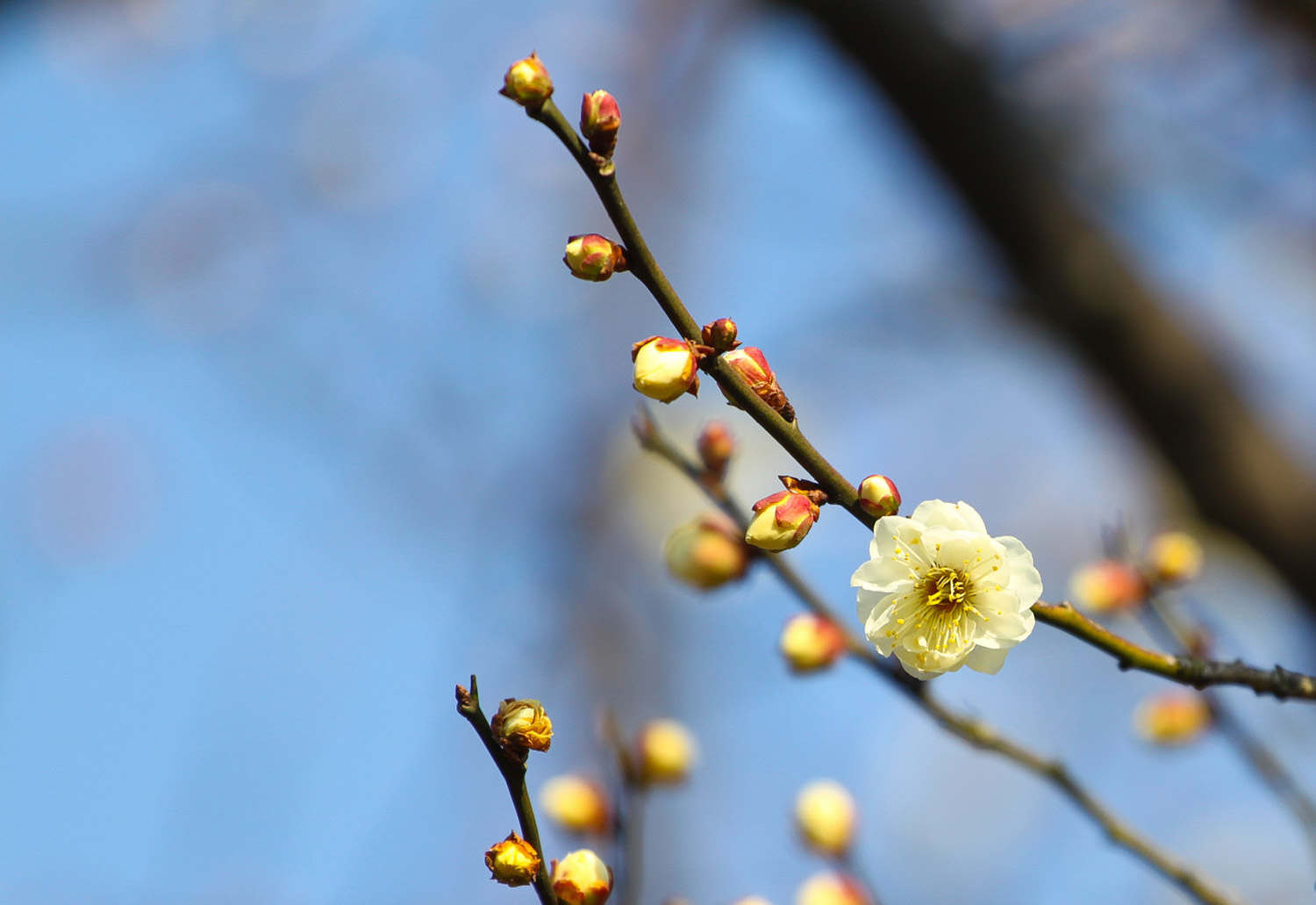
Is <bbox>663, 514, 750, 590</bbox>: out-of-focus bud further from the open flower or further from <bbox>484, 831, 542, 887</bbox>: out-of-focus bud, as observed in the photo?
<bbox>484, 831, 542, 887</bbox>: out-of-focus bud

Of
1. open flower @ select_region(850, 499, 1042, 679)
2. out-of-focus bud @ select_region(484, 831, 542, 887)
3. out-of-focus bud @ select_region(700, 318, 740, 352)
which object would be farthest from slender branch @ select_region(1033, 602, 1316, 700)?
out-of-focus bud @ select_region(484, 831, 542, 887)

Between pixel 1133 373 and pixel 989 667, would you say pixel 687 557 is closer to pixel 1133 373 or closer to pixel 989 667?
pixel 989 667

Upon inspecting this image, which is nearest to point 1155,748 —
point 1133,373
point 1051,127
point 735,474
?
point 1133,373

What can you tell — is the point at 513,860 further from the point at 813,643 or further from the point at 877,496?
the point at 813,643

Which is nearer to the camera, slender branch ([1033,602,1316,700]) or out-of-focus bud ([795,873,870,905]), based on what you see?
slender branch ([1033,602,1316,700])

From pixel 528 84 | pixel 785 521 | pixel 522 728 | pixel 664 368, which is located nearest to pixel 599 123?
pixel 528 84

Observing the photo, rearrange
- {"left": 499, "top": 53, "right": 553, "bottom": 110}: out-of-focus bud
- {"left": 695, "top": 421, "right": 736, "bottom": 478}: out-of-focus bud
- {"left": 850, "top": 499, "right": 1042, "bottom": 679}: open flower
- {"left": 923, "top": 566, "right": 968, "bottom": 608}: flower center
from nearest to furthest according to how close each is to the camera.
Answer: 1. {"left": 499, "top": 53, "right": 553, "bottom": 110}: out-of-focus bud
2. {"left": 850, "top": 499, "right": 1042, "bottom": 679}: open flower
3. {"left": 923, "top": 566, "right": 968, "bottom": 608}: flower center
4. {"left": 695, "top": 421, "right": 736, "bottom": 478}: out-of-focus bud
